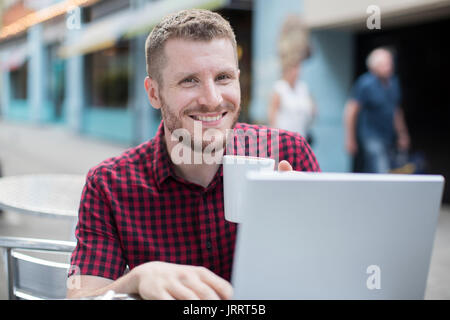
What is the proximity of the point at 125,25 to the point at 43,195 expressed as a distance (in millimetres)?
9678

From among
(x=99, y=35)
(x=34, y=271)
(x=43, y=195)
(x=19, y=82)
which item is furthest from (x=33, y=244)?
(x=19, y=82)

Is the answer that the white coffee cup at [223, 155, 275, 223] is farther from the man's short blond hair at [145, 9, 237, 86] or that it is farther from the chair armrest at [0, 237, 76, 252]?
the chair armrest at [0, 237, 76, 252]

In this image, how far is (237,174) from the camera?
94cm

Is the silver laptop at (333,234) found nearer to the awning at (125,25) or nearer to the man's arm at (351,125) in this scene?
the man's arm at (351,125)

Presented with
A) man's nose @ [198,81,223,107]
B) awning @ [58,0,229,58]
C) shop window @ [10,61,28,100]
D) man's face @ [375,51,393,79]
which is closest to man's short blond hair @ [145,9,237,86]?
man's nose @ [198,81,223,107]

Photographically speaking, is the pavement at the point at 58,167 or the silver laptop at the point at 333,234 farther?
the pavement at the point at 58,167

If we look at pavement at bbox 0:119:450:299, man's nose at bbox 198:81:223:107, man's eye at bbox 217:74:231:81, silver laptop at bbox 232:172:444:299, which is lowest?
pavement at bbox 0:119:450:299

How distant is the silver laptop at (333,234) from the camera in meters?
0.72

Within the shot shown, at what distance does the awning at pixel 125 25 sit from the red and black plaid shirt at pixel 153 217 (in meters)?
A: 5.36

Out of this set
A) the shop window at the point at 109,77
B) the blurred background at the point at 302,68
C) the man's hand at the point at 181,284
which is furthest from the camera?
the shop window at the point at 109,77

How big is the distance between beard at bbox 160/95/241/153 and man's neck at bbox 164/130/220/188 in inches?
2.7

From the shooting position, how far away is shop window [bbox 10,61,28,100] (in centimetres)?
2317

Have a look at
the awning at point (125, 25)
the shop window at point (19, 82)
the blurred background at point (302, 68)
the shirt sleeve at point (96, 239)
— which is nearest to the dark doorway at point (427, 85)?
the blurred background at point (302, 68)

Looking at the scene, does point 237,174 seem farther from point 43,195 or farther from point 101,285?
point 43,195
